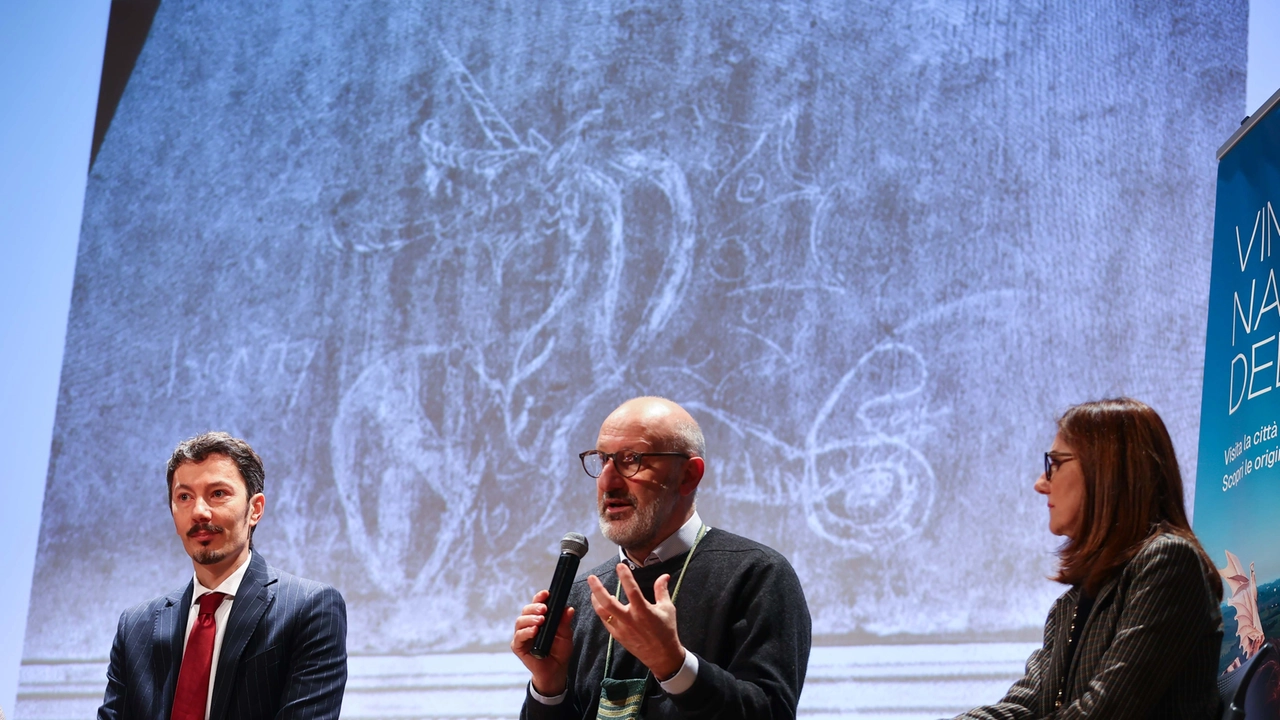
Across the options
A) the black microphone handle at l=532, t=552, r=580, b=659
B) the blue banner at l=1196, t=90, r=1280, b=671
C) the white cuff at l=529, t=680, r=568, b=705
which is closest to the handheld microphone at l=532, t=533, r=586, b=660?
the black microphone handle at l=532, t=552, r=580, b=659

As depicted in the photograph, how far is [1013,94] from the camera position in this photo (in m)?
3.78

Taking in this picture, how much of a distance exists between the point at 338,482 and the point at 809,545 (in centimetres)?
165

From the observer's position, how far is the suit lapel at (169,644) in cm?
244

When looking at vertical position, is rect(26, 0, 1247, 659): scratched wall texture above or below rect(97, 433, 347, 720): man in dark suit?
above

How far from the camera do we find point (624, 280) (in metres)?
3.94

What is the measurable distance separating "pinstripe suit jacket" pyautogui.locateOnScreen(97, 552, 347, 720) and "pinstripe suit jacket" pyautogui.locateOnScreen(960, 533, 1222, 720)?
1524 mm

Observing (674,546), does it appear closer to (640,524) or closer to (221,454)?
(640,524)

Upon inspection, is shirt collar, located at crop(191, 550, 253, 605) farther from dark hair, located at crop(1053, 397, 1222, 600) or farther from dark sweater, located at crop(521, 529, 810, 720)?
dark hair, located at crop(1053, 397, 1222, 600)

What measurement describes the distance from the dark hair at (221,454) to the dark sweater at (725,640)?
34.1 inches

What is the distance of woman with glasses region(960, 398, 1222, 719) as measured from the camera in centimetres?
171

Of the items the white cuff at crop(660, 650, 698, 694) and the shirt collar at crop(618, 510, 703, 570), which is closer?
the white cuff at crop(660, 650, 698, 694)

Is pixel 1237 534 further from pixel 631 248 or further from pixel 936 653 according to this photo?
pixel 631 248

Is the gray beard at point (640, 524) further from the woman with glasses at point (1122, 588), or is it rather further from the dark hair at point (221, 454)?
the dark hair at point (221, 454)

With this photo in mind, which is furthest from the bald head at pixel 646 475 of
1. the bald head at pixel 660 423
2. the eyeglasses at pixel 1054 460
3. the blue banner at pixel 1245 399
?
the blue banner at pixel 1245 399
